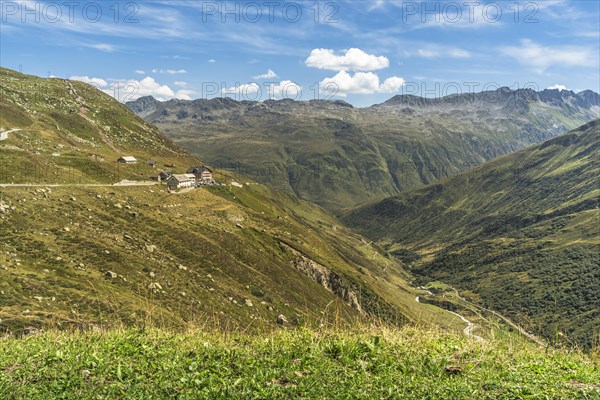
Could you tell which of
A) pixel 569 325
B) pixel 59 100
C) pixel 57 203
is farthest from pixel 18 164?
pixel 569 325

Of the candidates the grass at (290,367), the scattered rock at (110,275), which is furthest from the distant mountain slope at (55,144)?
the grass at (290,367)

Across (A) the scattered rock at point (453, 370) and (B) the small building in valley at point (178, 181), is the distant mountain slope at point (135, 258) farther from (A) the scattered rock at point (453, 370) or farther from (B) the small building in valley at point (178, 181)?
(B) the small building in valley at point (178, 181)

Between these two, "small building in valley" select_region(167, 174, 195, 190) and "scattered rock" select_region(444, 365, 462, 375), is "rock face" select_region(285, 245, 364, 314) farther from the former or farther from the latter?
"scattered rock" select_region(444, 365, 462, 375)

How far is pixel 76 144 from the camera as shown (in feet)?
474

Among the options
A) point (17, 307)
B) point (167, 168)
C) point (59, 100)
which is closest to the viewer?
point (17, 307)

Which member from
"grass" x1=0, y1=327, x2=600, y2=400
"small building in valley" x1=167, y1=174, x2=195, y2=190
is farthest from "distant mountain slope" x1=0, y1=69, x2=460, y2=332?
"small building in valley" x1=167, y1=174, x2=195, y2=190

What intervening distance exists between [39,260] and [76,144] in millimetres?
120327

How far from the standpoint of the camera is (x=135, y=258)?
5434cm

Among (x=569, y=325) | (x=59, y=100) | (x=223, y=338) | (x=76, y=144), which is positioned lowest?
(x=569, y=325)

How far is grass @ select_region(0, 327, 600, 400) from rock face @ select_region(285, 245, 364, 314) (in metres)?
98.0

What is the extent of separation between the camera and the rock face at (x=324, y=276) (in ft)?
370

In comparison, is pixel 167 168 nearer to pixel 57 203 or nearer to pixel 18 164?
pixel 18 164

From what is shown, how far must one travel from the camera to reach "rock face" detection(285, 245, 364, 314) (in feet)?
370

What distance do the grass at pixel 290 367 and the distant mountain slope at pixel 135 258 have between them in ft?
4.67
